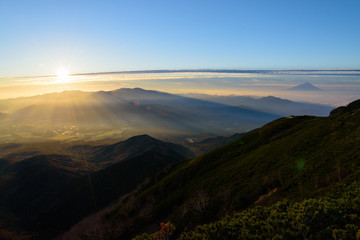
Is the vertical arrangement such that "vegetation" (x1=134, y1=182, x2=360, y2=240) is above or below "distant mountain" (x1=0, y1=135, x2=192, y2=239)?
above

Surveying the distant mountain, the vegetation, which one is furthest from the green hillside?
the distant mountain

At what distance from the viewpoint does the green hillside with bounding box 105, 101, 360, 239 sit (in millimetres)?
32031

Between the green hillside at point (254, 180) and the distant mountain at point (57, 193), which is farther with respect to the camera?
the distant mountain at point (57, 193)

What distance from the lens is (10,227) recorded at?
9588cm

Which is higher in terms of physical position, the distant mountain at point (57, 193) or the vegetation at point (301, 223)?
the vegetation at point (301, 223)

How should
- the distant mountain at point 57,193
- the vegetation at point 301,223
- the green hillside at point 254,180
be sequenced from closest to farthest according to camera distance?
the vegetation at point 301,223 < the green hillside at point 254,180 < the distant mountain at point 57,193

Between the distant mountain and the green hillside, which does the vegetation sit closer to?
the green hillside

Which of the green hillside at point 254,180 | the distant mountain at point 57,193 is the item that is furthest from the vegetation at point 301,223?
the distant mountain at point 57,193

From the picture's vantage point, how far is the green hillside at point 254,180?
32.0 m

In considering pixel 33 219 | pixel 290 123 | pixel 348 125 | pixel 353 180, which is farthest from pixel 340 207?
pixel 33 219

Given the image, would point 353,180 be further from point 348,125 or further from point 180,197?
point 180,197

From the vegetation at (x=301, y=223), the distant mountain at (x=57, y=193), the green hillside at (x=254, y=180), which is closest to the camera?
the vegetation at (x=301, y=223)

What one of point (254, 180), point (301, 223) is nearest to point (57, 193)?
point (254, 180)

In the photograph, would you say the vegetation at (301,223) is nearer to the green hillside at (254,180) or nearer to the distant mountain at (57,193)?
the green hillside at (254,180)
